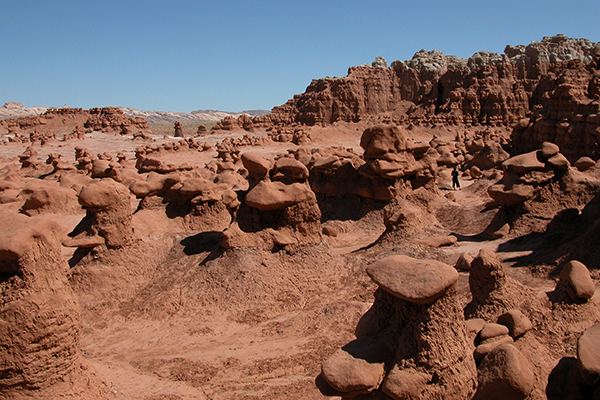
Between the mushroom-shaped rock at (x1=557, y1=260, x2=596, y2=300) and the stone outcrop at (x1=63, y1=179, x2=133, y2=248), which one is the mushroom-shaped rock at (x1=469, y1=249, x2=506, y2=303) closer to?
the mushroom-shaped rock at (x1=557, y1=260, x2=596, y2=300)

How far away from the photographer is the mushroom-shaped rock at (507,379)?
359cm

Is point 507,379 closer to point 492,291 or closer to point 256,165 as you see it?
point 492,291

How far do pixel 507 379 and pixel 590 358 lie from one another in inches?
25.2

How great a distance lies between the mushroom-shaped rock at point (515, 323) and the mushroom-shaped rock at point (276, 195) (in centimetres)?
449

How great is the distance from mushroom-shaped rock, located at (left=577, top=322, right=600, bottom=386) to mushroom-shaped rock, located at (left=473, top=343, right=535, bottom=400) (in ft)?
1.59

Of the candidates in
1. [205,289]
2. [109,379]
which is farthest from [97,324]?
[109,379]

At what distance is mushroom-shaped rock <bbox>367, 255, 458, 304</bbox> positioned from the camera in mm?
3523

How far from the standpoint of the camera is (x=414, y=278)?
3680 millimetres

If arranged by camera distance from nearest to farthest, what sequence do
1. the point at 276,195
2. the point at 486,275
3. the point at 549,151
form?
the point at 486,275, the point at 276,195, the point at 549,151

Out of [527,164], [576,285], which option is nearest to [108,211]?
[576,285]

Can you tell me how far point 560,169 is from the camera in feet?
31.3

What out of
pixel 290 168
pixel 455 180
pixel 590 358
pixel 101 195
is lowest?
pixel 455 180

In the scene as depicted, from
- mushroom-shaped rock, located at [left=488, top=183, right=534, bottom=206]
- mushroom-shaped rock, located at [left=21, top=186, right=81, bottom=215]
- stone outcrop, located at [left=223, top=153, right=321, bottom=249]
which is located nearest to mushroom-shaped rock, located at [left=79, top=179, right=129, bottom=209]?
stone outcrop, located at [left=223, top=153, right=321, bottom=249]

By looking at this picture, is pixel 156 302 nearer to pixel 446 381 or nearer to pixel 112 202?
pixel 112 202
